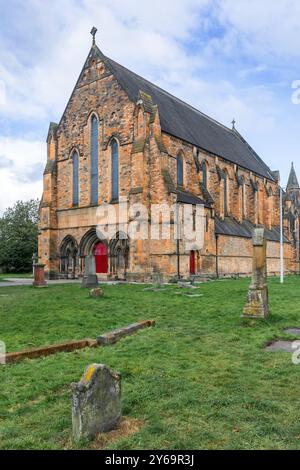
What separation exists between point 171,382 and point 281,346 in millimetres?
3329

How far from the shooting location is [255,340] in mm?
8406

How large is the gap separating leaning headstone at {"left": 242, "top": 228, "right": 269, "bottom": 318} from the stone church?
14246 millimetres

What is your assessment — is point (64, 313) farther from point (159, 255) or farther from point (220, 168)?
point (220, 168)

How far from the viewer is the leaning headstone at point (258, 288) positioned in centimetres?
1074

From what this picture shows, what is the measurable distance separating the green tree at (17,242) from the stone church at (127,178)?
26.3m

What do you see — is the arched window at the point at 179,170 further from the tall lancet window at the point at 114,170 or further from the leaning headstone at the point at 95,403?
the leaning headstone at the point at 95,403

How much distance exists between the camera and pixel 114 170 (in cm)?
2883

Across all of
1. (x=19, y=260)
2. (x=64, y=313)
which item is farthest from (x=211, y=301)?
(x=19, y=260)

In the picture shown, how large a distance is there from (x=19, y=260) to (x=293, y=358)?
178 ft

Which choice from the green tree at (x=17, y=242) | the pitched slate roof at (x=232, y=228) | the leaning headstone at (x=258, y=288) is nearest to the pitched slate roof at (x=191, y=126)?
the pitched slate roof at (x=232, y=228)

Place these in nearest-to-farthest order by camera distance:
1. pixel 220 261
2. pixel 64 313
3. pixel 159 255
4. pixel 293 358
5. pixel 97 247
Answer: pixel 293 358, pixel 64 313, pixel 159 255, pixel 97 247, pixel 220 261

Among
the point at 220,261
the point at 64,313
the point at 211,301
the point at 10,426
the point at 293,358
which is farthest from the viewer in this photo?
the point at 220,261

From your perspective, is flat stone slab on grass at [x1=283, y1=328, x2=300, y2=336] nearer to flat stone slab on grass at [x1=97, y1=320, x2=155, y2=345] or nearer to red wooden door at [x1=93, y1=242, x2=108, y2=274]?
flat stone slab on grass at [x1=97, y1=320, x2=155, y2=345]

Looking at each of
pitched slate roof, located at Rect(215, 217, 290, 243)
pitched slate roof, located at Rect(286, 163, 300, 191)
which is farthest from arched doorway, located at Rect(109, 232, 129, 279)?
pitched slate roof, located at Rect(286, 163, 300, 191)
